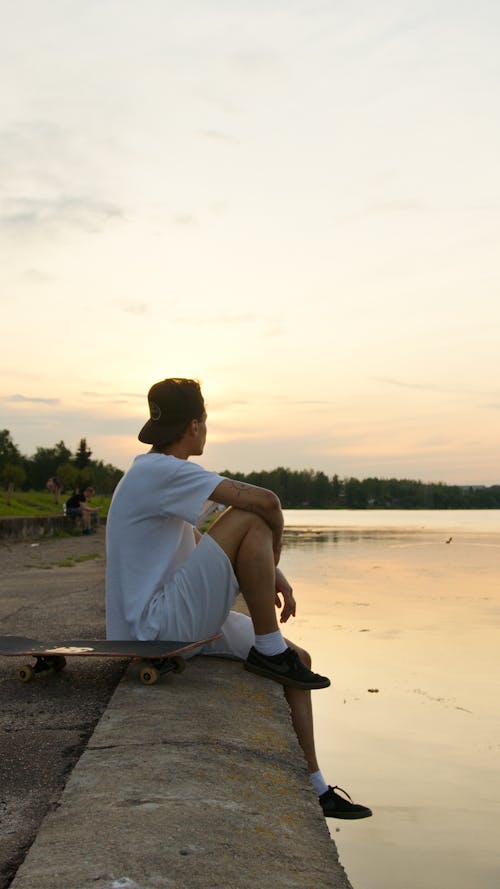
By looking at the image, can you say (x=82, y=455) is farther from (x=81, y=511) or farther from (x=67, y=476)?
(x=81, y=511)

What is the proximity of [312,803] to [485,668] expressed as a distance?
5.87 m

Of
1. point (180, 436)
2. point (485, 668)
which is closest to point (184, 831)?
point (180, 436)

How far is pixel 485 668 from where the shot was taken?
27.4ft

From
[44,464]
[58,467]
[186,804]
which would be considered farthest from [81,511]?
[44,464]

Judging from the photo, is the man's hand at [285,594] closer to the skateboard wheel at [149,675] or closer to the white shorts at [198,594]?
the white shorts at [198,594]

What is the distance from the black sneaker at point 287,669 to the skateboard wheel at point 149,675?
1.82ft

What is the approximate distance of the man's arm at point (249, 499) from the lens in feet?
12.9

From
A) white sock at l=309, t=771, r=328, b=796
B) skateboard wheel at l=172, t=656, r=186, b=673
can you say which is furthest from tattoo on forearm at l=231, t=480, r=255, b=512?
white sock at l=309, t=771, r=328, b=796

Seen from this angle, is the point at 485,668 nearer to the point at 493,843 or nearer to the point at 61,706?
the point at 493,843

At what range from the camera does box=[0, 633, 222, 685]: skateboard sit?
3.93 meters

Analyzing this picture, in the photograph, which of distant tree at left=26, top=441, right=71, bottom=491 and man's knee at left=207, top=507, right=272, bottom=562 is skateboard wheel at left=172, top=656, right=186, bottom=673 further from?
distant tree at left=26, top=441, right=71, bottom=491

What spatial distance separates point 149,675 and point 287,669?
26.9 inches

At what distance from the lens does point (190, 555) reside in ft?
13.4

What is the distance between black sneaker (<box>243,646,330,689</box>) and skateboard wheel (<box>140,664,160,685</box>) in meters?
0.55
